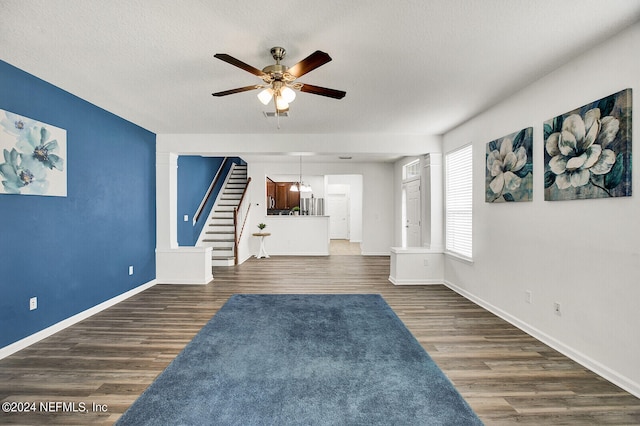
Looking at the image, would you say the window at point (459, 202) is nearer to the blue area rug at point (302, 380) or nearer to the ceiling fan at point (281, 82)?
the blue area rug at point (302, 380)

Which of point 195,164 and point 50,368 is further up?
point 195,164

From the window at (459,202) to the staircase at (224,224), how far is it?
4.74 m

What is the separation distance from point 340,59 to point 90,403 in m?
3.22

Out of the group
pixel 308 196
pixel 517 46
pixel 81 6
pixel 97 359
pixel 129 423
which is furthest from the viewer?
pixel 308 196

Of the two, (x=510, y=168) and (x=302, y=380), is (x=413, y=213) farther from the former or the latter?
(x=302, y=380)

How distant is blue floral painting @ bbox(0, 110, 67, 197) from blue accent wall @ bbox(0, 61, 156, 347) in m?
0.08

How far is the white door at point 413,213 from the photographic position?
6301 millimetres

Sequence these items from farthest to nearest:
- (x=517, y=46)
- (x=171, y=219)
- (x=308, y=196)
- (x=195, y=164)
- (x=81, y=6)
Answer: (x=308, y=196) < (x=195, y=164) < (x=171, y=219) < (x=517, y=46) < (x=81, y=6)

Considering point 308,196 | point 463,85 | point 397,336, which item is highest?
point 463,85

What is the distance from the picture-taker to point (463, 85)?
3033 mm

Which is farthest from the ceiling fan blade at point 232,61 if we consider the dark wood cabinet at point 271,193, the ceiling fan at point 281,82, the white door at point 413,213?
the dark wood cabinet at point 271,193

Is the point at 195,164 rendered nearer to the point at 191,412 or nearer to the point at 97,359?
the point at 97,359

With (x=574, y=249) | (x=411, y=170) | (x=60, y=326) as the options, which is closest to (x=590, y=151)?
(x=574, y=249)

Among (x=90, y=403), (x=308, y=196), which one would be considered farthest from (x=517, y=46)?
(x=308, y=196)
